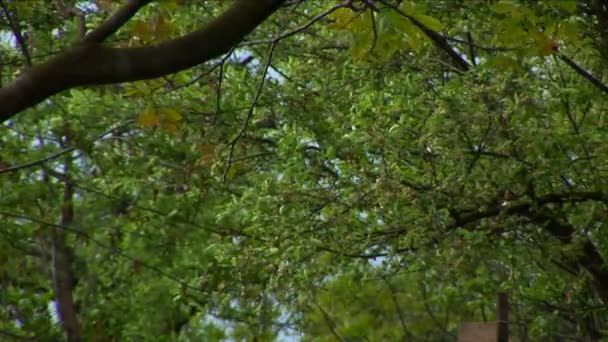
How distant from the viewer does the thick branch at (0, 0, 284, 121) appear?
170 inches

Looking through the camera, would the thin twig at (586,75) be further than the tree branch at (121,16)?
Yes

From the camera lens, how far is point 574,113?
10516 mm

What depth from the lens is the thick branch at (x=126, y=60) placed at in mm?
4320

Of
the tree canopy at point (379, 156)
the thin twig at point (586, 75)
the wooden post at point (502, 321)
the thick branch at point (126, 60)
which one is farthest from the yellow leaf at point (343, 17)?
the thin twig at point (586, 75)

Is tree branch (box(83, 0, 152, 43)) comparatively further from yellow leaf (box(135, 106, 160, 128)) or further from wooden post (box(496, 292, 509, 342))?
wooden post (box(496, 292, 509, 342))

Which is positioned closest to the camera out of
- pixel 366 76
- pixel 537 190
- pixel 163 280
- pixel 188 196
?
pixel 537 190

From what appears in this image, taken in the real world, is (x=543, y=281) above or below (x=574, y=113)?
below

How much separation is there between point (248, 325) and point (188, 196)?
11.3 ft

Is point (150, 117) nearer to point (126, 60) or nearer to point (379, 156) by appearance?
point (126, 60)

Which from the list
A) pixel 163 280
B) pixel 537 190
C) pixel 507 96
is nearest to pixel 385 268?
pixel 537 190

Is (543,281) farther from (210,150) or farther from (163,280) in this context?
(163,280)

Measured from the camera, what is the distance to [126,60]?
4.39m

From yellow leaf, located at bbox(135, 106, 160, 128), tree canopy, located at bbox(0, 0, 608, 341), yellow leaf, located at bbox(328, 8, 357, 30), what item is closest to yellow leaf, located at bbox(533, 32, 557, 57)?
tree canopy, located at bbox(0, 0, 608, 341)

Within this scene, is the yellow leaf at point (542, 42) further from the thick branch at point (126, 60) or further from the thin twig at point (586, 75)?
the thin twig at point (586, 75)
